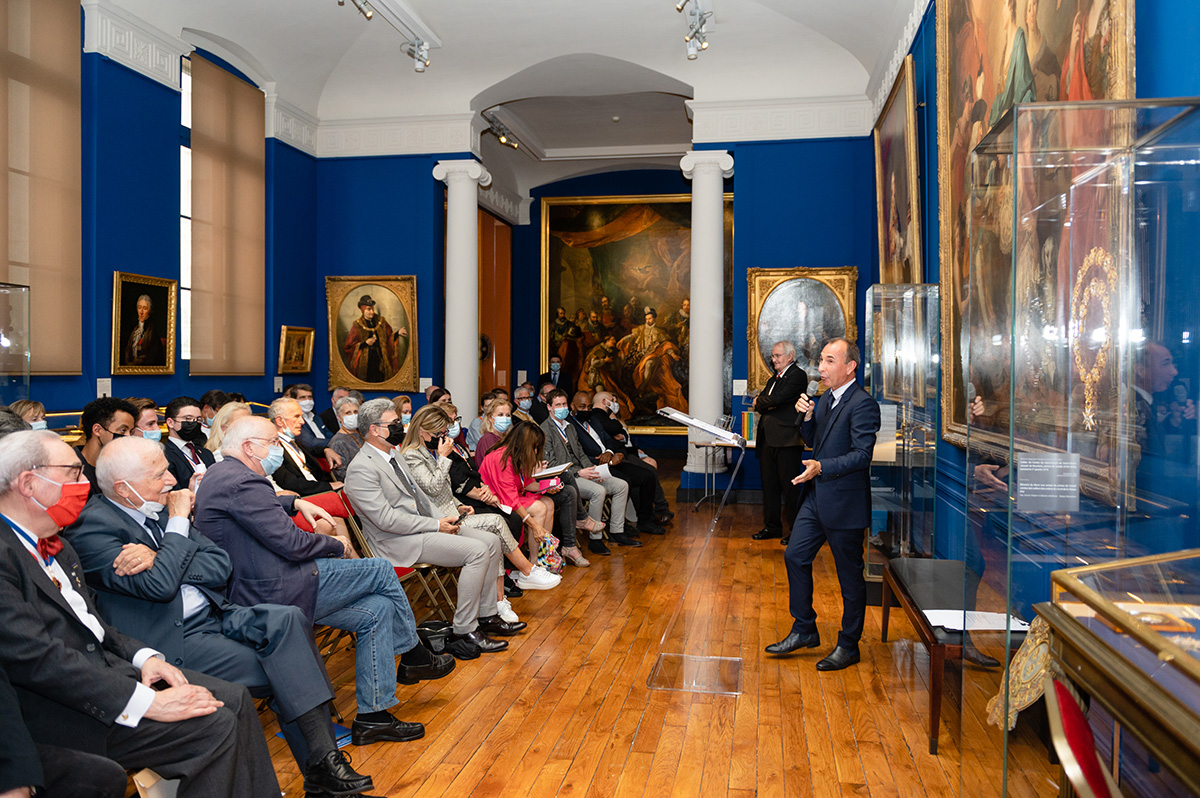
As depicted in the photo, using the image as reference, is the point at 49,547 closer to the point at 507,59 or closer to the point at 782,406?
the point at 782,406

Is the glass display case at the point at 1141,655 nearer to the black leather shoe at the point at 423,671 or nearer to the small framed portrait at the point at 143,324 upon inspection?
the black leather shoe at the point at 423,671

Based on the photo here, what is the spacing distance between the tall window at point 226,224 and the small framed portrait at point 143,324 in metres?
0.61

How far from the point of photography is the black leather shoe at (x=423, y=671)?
495cm

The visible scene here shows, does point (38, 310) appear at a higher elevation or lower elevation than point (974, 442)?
higher

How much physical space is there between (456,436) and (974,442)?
5.30m

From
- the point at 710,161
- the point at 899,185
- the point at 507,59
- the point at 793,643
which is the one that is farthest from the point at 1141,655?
the point at 507,59

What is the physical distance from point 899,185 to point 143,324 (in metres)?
8.00

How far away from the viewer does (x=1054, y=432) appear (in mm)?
2719

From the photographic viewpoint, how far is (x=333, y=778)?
3439 mm

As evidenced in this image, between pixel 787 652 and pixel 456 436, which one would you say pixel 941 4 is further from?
pixel 456 436

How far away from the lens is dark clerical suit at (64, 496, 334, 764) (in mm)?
3164

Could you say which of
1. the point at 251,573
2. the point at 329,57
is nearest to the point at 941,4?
the point at 251,573

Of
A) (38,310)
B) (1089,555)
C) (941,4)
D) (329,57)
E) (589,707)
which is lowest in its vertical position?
(589,707)

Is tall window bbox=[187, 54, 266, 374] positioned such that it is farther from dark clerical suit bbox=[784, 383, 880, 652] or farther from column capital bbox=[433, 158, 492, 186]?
dark clerical suit bbox=[784, 383, 880, 652]
